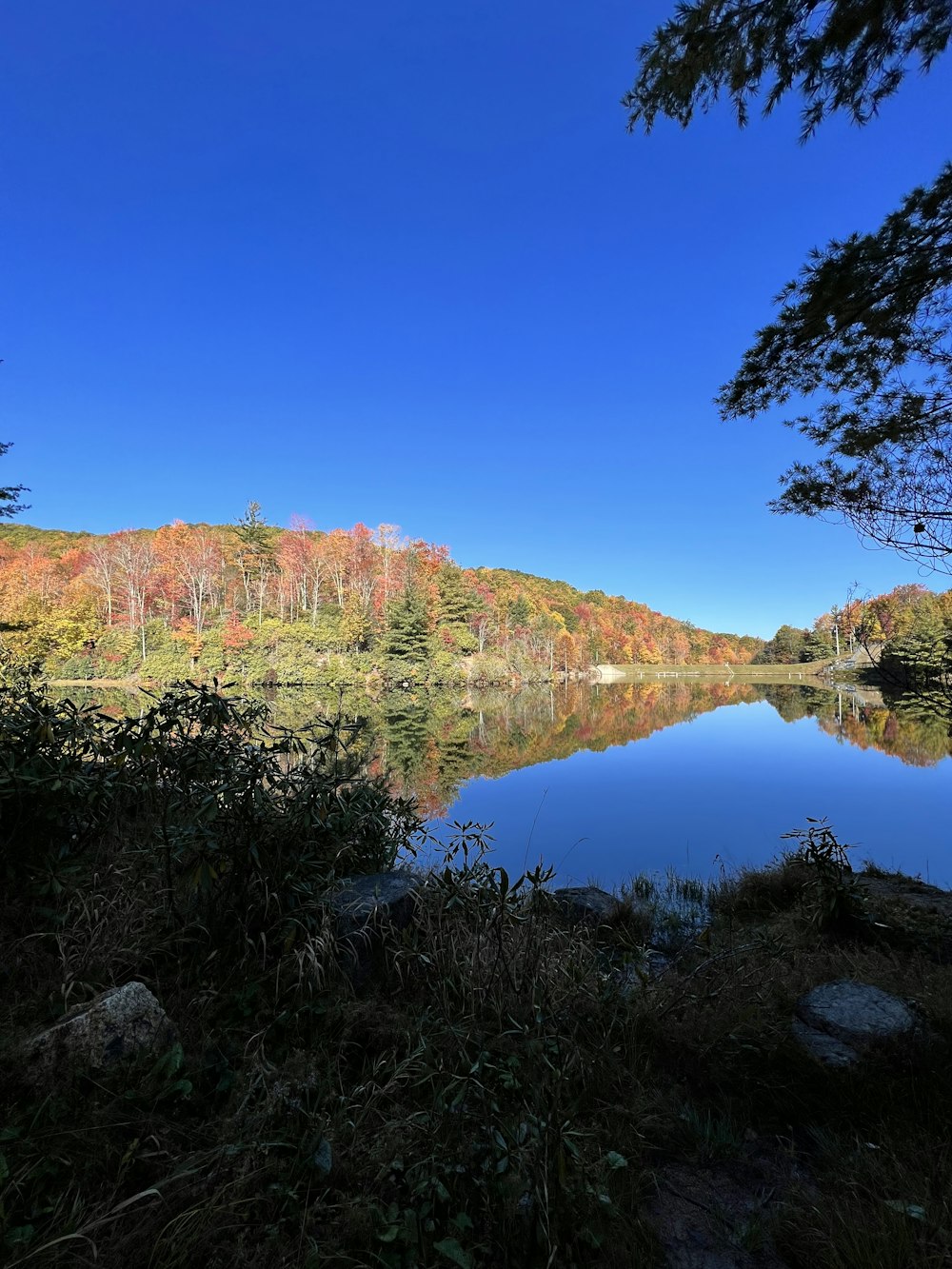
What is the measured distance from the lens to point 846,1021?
234 cm

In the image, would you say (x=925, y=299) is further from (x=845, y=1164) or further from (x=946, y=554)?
(x=845, y=1164)

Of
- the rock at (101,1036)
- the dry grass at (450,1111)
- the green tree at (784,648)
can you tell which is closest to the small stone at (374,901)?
the dry grass at (450,1111)

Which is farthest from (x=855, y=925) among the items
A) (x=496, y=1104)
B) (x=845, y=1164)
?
(x=496, y=1104)

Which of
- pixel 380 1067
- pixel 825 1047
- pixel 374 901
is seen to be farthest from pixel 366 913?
pixel 825 1047

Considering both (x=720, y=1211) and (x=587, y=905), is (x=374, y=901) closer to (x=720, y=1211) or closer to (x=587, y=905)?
(x=720, y=1211)

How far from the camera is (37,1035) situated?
1.70 m

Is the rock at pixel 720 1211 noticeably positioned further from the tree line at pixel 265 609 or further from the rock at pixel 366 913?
the tree line at pixel 265 609

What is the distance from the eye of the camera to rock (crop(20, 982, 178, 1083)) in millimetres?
1644

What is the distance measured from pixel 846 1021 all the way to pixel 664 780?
1006 centimetres

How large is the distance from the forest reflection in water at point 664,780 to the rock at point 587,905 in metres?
1.40

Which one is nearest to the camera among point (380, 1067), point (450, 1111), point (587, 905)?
point (450, 1111)

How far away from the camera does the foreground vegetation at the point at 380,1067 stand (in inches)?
52.6

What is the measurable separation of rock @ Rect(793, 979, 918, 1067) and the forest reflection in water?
361 centimetres

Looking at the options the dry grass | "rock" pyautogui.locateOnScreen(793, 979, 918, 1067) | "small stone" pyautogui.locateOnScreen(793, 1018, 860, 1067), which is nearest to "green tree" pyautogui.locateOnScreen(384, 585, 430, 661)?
the dry grass
